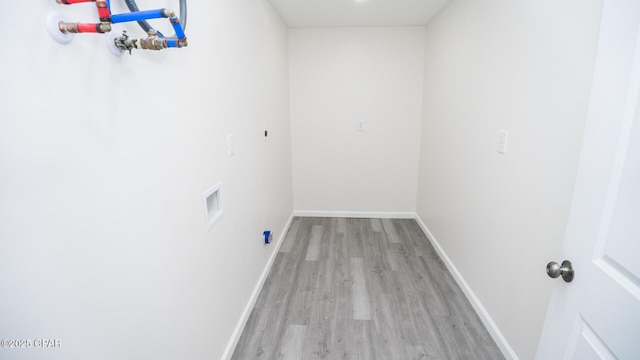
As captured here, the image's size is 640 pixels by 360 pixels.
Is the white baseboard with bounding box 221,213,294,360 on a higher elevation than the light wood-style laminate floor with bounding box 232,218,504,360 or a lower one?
higher

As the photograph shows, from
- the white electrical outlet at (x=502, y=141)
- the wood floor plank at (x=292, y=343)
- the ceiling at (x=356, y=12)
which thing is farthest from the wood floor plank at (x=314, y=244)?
the ceiling at (x=356, y=12)

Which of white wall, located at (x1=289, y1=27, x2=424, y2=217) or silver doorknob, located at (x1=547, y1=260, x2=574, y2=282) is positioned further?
white wall, located at (x1=289, y1=27, x2=424, y2=217)

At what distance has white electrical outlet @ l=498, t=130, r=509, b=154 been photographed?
174cm

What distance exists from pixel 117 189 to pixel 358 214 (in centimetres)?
328

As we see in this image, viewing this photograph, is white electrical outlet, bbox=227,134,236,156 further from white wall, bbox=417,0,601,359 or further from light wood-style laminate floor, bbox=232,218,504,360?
white wall, bbox=417,0,601,359

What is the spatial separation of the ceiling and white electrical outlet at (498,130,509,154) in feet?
5.03

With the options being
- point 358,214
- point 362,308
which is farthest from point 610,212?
point 358,214

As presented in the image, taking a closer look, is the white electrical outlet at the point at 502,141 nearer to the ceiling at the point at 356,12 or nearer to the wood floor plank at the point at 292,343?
the ceiling at the point at 356,12

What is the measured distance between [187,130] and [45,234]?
0.68 metres

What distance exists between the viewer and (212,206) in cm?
156

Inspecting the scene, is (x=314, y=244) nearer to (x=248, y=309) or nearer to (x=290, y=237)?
(x=290, y=237)

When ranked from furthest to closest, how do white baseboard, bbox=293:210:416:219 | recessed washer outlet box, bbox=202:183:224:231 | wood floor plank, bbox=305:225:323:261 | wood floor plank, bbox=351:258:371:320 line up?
white baseboard, bbox=293:210:416:219 → wood floor plank, bbox=305:225:323:261 → wood floor plank, bbox=351:258:371:320 → recessed washer outlet box, bbox=202:183:224:231

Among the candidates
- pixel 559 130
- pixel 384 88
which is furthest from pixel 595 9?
pixel 384 88

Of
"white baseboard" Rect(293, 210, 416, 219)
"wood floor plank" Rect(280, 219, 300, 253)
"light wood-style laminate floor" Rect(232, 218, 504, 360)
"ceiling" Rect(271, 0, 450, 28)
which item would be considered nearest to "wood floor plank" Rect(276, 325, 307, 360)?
"light wood-style laminate floor" Rect(232, 218, 504, 360)
